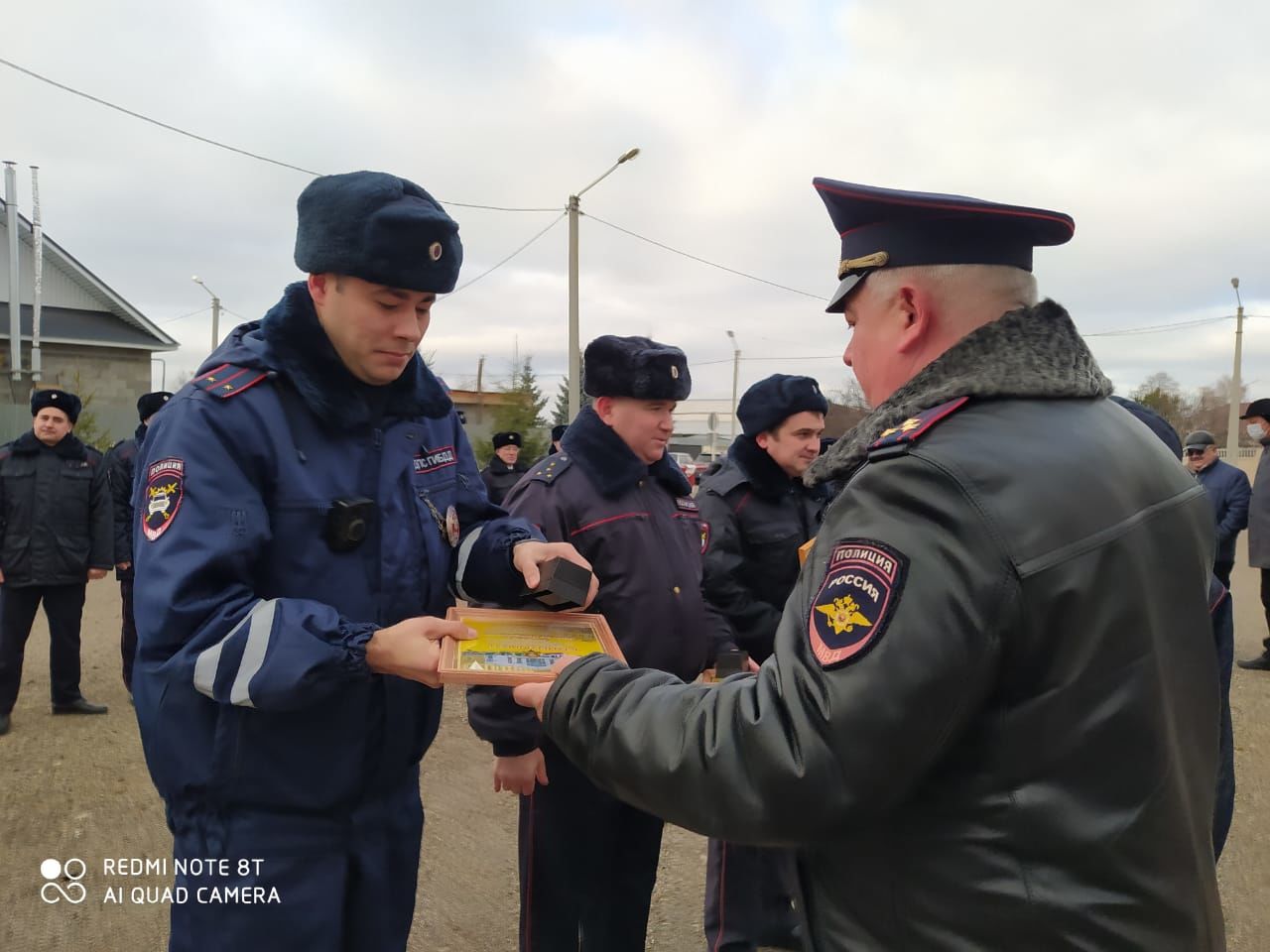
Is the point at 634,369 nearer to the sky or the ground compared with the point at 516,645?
nearer to the sky

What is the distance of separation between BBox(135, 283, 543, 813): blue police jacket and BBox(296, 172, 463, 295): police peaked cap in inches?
6.6

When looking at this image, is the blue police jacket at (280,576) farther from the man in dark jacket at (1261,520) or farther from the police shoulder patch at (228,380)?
the man in dark jacket at (1261,520)

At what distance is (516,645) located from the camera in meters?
1.85

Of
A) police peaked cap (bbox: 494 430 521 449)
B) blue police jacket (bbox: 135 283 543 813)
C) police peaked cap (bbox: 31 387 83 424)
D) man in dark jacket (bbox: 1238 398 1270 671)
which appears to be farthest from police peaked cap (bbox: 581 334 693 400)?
police peaked cap (bbox: 494 430 521 449)

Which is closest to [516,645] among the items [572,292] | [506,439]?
[506,439]

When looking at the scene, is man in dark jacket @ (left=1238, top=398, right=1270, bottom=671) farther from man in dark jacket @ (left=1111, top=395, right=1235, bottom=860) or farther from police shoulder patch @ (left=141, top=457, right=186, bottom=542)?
police shoulder patch @ (left=141, top=457, right=186, bottom=542)

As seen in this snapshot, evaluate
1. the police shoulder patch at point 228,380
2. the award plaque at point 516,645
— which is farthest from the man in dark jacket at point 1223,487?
the police shoulder patch at point 228,380

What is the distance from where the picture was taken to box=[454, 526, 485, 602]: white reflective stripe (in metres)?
2.31

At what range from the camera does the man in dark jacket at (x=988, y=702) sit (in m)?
1.19

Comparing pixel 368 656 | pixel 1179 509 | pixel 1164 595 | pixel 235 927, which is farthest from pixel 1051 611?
pixel 235 927

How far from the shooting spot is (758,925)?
3535 mm

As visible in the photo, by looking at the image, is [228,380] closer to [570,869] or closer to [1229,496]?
[570,869]

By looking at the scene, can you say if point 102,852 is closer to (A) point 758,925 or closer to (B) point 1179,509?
(A) point 758,925

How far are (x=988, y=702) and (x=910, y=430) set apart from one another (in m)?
0.40
